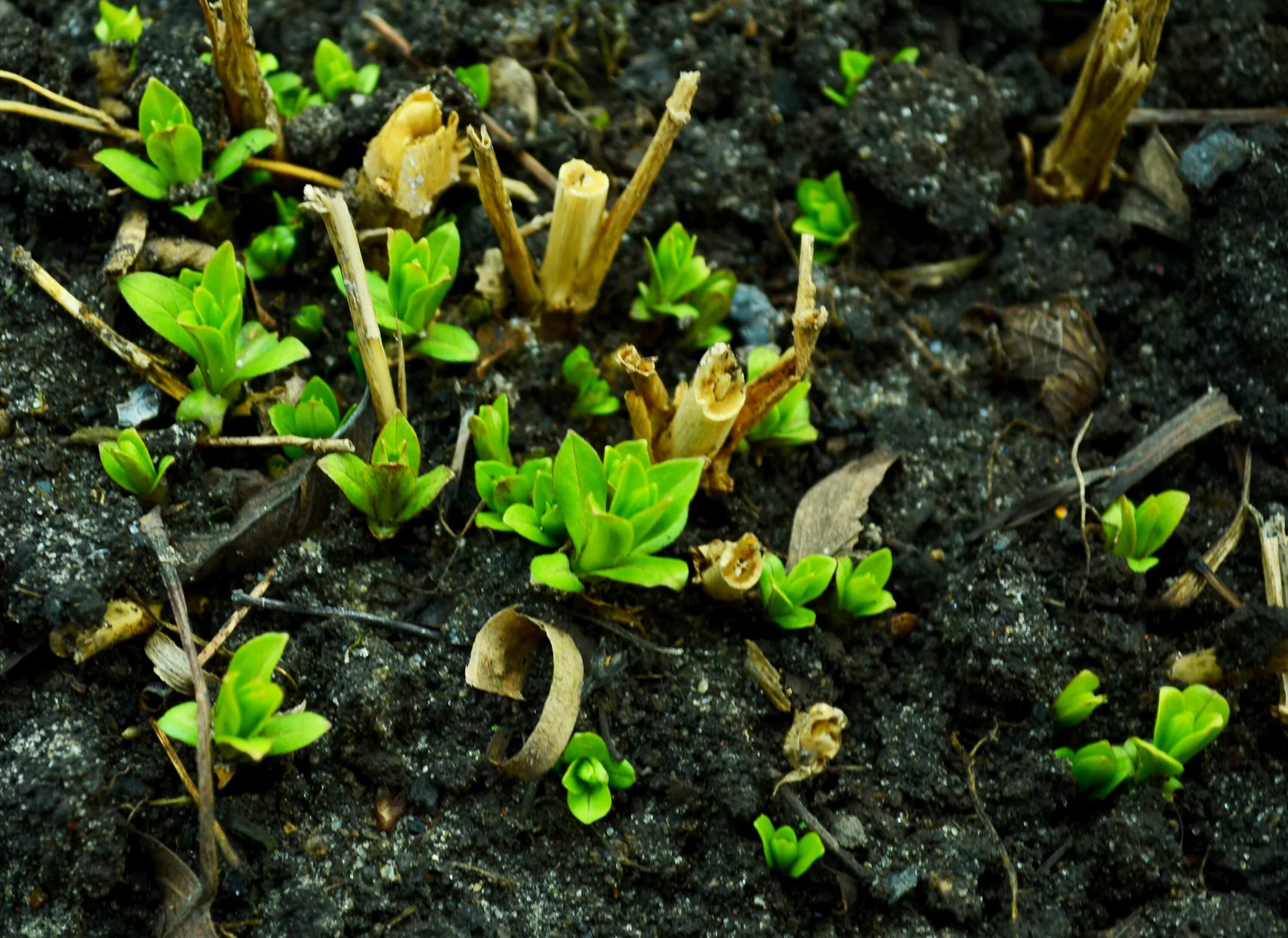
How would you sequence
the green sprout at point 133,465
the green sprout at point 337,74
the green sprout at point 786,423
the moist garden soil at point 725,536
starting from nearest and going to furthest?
the moist garden soil at point 725,536
the green sprout at point 133,465
the green sprout at point 786,423
the green sprout at point 337,74

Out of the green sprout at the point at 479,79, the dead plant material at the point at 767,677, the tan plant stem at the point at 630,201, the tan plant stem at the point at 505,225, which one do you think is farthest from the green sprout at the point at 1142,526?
the green sprout at the point at 479,79

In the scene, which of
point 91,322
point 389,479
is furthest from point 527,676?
point 91,322

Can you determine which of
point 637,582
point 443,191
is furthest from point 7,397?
point 637,582

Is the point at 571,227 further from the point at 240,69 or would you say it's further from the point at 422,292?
the point at 240,69

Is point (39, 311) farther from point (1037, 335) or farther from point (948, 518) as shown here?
point (1037, 335)

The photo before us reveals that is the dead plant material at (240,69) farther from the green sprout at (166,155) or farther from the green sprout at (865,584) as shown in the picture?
the green sprout at (865,584)

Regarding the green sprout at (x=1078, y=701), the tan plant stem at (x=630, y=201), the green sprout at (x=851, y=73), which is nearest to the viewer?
the green sprout at (x=1078, y=701)

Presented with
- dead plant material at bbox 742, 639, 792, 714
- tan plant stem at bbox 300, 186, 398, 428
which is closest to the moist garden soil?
dead plant material at bbox 742, 639, 792, 714
